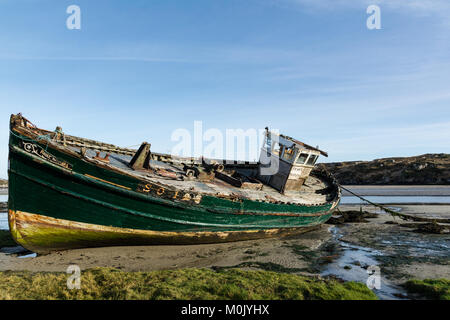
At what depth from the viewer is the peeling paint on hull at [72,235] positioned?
8547 mm

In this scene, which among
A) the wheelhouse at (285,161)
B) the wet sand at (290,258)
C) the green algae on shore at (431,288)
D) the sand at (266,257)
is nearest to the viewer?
the green algae on shore at (431,288)

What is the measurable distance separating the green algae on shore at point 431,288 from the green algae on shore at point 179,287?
4.56 feet

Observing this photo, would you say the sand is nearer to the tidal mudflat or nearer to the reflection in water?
the tidal mudflat

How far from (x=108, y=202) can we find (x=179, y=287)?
170 inches

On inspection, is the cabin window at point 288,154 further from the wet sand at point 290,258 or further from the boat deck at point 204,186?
the wet sand at point 290,258

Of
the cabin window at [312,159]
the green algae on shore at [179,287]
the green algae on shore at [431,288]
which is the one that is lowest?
the green algae on shore at [431,288]

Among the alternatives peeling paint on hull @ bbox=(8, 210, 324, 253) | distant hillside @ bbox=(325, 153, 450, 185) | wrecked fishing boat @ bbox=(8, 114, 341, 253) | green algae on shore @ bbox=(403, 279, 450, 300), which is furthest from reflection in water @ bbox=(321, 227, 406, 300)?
distant hillside @ bbox=(325, 153, 450, 185)

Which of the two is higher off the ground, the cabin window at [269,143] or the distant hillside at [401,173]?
the cabin window at [269,143]

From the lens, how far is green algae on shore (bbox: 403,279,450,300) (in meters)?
6.32

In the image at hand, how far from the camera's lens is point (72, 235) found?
902 centimetres

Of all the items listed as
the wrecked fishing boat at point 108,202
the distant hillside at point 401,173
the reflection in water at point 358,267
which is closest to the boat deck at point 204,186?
the wrecked fishing boat at point 108,202

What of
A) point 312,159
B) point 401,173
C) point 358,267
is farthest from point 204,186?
point 401,173

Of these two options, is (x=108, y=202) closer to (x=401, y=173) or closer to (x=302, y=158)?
(x=302, y=158)
